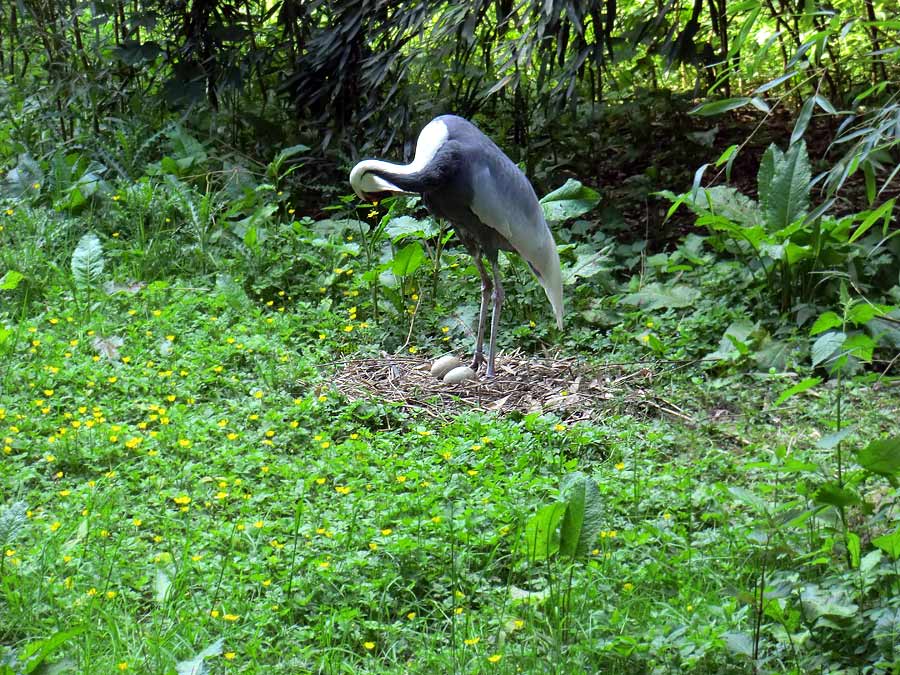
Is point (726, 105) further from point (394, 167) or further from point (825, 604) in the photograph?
point (394, 167)

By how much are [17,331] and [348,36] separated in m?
2.62

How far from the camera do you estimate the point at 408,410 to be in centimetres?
418

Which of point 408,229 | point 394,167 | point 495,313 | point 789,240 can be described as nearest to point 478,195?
point 394,167

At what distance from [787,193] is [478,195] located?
1507 millimetres

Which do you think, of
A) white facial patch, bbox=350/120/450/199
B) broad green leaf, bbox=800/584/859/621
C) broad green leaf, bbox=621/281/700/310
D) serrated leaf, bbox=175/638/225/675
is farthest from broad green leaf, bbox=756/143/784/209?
serrated leaf, bbox=175/638/225/675

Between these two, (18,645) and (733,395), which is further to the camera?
(733,395)

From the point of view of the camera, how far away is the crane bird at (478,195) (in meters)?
4.27

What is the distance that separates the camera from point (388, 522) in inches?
124

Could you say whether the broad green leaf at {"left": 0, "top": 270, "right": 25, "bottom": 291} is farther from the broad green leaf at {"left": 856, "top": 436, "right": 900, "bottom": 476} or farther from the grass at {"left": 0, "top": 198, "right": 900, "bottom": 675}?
the broad green leaf at {"left": 856, "top": 436, "right": 900, "bottom": 476}

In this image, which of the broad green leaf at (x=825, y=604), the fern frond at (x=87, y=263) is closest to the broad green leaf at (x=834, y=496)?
the broad green leaf at (x=825, y=604)

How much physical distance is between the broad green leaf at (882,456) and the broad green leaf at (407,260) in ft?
10.1

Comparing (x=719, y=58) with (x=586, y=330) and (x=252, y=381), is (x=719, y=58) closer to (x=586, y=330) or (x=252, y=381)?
(x=586, y=330)

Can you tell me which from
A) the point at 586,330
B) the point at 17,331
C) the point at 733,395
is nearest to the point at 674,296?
the point at 586,330

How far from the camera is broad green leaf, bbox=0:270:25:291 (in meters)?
5.15
